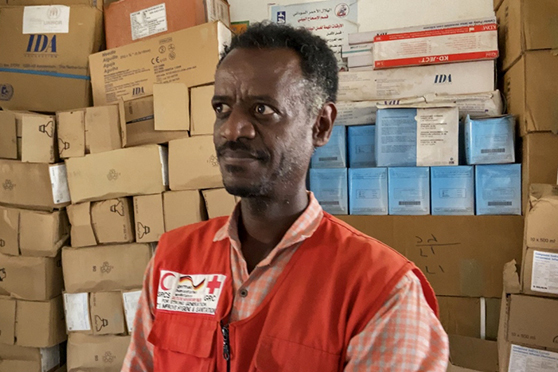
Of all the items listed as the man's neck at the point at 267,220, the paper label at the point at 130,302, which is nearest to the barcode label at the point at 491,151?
the man's neck at the point at 267,220

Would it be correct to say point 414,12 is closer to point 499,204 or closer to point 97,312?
point 499,204

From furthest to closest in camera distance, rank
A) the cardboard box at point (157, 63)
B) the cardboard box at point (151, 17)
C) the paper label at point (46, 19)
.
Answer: the paper label at point (46, 19) < the cardboard box at point (151, 17) < the cardboard box at point (157, 63)

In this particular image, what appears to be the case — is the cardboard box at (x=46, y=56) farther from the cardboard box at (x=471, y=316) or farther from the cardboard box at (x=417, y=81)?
the cardboard box at (x=471, y=316)

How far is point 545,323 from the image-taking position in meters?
1.42

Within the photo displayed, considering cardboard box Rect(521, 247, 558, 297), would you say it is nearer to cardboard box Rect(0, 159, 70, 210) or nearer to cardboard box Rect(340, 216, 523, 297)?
cardboard box Rect(340, 216, 523, 297)

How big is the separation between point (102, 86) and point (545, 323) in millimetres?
2079

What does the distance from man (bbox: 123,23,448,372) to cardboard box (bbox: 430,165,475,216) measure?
0.96m

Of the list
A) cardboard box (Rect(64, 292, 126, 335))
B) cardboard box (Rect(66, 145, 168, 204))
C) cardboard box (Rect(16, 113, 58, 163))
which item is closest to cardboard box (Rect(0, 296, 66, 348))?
cardboard box (Rect(64, 292, 126, 335))

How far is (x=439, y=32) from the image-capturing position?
171cm

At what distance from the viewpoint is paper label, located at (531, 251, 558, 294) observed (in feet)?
4.66

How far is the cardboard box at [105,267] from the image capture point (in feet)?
5.75

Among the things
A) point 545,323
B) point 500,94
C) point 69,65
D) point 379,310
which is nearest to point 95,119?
point 69,65

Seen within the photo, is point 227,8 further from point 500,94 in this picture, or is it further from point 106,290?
point 106,290

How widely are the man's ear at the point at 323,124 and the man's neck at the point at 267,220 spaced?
12cm
